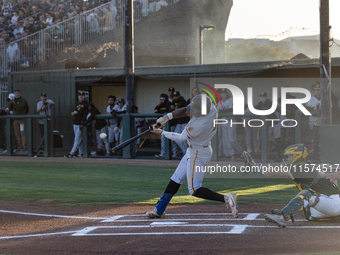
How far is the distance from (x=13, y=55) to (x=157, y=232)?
16.5 meters

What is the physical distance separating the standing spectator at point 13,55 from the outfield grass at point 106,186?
788 centimetres

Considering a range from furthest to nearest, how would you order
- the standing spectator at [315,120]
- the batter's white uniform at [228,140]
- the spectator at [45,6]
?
the spectator at [45,6] < the batter's white uniform at [228,140] < the standing spectator at [315,120]

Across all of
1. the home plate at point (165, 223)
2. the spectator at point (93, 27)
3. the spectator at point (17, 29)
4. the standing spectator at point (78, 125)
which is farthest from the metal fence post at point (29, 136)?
the home plate at point (165, 223)

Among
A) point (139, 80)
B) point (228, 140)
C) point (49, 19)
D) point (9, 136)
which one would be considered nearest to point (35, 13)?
point (49, 19)

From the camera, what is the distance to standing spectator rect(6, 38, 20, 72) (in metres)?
20.1

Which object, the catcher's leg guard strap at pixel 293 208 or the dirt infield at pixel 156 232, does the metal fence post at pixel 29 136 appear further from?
A: the catcher's leg guard strap at pixel 293 208

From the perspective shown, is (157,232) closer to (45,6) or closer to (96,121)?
(96,121)

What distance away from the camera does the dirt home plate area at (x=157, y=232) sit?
A: 5098mm

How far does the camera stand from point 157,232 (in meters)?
5.86

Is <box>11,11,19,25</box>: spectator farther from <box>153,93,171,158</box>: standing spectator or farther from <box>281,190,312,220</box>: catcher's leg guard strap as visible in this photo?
<box>281,190,312,220</box>: catcher's leg guard strap

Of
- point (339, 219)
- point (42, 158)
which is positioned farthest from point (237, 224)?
point (42, 158)

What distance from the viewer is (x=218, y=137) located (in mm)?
13742

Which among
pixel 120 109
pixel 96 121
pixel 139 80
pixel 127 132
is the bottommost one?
pixel 127 132

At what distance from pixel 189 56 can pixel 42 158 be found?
9.25 meters
